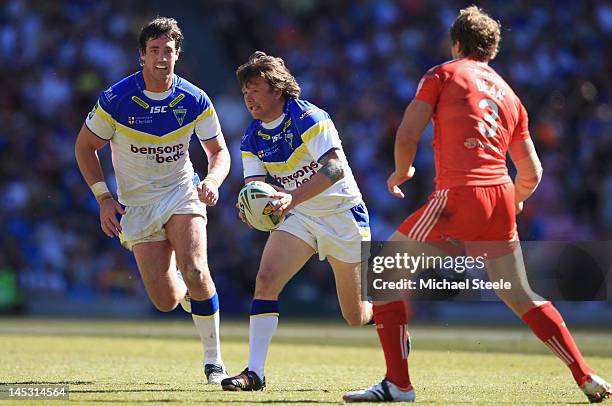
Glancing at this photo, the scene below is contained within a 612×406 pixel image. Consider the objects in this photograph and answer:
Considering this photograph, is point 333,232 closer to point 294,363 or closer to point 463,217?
point 463,217

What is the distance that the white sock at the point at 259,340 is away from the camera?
8.26 meters

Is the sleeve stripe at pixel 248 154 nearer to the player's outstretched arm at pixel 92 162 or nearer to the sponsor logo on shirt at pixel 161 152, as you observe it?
the sponsor logo on shirt at pixel 161 152

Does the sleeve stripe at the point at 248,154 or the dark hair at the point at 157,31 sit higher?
the dark hair at the point at 157,31

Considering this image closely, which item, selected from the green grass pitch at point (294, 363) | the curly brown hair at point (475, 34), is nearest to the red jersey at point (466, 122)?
the curly brown hair at point (475, 34)

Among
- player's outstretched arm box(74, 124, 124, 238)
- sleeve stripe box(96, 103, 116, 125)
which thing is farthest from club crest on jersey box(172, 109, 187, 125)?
player's outstretched arm box(74, 124, 124, 238)

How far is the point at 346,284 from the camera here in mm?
9141

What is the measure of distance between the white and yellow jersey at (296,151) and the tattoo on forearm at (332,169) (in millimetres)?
147

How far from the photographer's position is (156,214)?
30.4ft

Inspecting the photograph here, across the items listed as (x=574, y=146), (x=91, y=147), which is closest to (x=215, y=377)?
(x=91, y=147)

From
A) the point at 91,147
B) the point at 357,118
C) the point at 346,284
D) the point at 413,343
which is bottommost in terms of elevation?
the point at 413,343

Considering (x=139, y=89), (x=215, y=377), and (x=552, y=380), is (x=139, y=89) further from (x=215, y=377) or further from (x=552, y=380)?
(x=552, y=380)

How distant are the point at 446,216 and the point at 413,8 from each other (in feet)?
53.6

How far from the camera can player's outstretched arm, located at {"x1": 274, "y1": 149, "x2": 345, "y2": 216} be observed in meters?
7.60

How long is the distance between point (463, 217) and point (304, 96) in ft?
48.9
